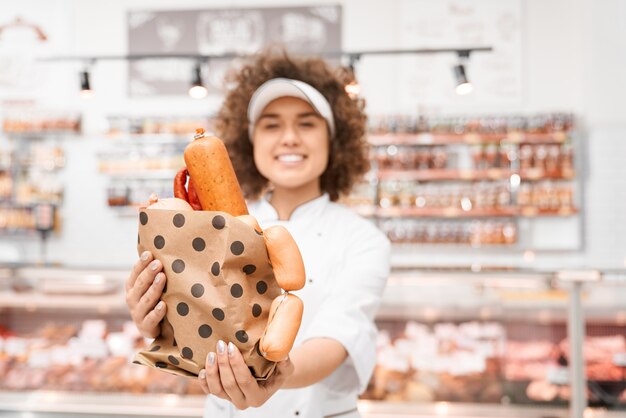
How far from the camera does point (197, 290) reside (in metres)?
0.92

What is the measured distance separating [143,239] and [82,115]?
5.66 meters

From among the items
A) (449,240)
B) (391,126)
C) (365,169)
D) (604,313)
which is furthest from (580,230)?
(365,169)

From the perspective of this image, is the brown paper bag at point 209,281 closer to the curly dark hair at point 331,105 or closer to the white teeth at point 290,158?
the white teeth at point 290,158

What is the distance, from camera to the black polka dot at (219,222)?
90cm

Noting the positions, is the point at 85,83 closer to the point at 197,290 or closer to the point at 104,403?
the point at 104,403

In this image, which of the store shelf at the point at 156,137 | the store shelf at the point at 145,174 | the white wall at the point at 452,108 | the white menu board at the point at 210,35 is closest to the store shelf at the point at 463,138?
the white wall at the point at 452,108

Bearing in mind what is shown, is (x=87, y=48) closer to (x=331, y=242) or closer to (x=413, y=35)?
(x=413, y=35)

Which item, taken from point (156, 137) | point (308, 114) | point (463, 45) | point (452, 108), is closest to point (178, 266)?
point (308, 114)

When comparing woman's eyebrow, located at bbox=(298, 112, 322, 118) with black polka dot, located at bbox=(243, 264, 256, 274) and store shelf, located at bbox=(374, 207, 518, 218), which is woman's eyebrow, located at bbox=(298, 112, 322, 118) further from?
store shelf, located at bbox=(374, 207, 518, 218)

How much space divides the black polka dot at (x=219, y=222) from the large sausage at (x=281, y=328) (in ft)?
0.47

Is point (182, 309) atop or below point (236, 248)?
below

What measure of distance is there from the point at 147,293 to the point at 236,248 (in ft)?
0.59

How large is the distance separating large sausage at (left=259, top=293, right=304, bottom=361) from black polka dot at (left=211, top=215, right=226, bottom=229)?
0.14 m

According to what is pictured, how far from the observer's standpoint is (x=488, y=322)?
2537mm
